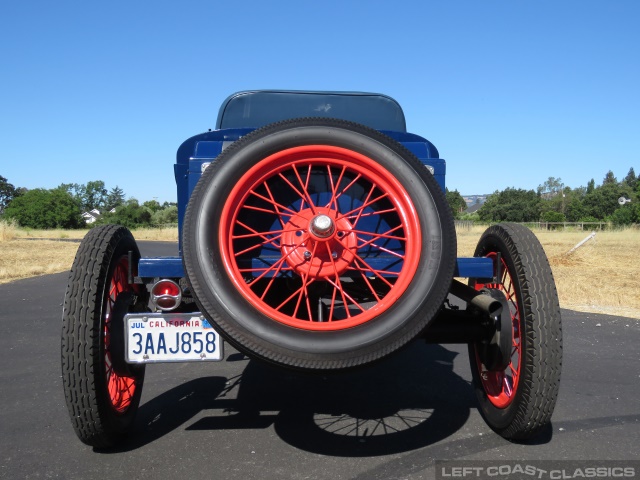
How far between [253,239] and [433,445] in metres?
1.47

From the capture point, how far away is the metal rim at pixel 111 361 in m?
3.07

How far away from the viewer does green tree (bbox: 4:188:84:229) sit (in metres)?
70.5

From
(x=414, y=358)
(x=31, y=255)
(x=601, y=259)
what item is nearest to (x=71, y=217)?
(x=31, y=255)

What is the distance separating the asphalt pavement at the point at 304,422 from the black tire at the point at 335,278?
0.33m

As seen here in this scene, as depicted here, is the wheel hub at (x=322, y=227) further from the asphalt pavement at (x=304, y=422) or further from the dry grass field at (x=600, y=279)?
the dry grass field at (x=600, y=279)

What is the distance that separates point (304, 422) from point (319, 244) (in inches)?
53.2

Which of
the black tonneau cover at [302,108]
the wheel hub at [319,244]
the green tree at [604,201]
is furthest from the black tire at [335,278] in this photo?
the green tree at [604,201]

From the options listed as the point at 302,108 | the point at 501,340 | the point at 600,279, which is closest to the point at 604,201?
the point at 600,279

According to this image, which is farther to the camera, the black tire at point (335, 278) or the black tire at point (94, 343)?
the black tire at point (94, 343)

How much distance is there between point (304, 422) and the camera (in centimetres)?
356

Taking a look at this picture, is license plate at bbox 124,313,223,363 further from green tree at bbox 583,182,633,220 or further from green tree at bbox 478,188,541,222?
green tree at bbox 583,182,633,220

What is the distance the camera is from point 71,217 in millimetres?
73250

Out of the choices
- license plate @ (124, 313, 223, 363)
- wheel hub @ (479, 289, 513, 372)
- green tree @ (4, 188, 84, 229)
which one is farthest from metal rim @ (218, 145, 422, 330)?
green tree @ (4, 188, 84, 229)

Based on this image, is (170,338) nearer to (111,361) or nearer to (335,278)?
(111,361)
